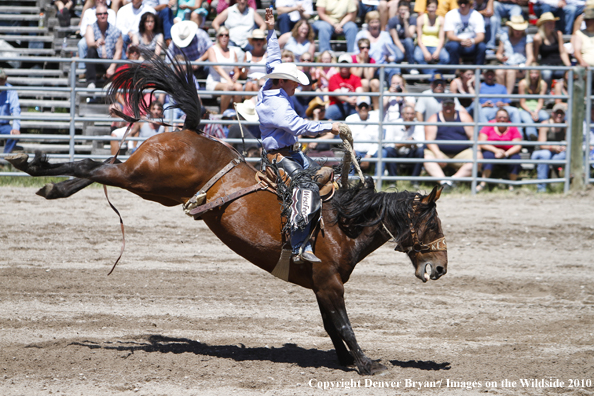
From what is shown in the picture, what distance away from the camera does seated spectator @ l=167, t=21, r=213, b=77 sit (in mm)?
12328

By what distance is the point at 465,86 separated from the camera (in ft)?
40.3

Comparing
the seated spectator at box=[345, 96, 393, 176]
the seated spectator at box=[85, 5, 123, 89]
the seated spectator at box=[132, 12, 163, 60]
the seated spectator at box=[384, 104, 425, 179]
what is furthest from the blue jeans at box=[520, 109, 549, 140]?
the seated spectator at box=[85, 5, 123, 89]

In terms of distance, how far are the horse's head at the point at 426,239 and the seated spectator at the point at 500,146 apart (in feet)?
23.5

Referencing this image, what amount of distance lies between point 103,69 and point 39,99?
2.69 m

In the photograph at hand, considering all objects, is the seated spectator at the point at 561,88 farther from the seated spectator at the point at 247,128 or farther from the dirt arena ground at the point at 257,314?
the seated spectator at the point at 247,128

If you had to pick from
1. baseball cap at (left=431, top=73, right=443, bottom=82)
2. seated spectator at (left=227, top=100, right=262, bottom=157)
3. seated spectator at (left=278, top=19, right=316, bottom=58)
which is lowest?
seated spectator at (left=227, top=100, right=262, bottom=157)

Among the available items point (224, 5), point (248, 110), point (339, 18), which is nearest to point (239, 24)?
point (224, 5)

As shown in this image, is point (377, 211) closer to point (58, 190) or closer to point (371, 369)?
point (371, 369)

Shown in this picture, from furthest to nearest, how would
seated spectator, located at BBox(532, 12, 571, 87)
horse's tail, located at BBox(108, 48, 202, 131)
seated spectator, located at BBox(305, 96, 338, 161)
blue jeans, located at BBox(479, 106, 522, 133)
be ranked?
seated spectator, located at BBox(532, 12, 571, 87) → blue jeans, located at BBox(479, 106, 522, 133) → seated spectator, located at BBox(305, 96, 338, 161) → horse's tail, located at BBox(108, 48, 202, 131)

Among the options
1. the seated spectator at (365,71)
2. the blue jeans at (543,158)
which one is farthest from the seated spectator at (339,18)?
the blue jeans at (543,158)

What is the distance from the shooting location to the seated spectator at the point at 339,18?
13.6m

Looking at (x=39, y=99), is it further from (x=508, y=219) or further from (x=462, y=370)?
(x=462, y=370)

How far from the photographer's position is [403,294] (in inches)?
291

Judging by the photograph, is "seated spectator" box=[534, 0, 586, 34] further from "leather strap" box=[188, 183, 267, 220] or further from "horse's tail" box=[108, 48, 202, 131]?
"leather strap" box=[188, 183, 267, 220]
